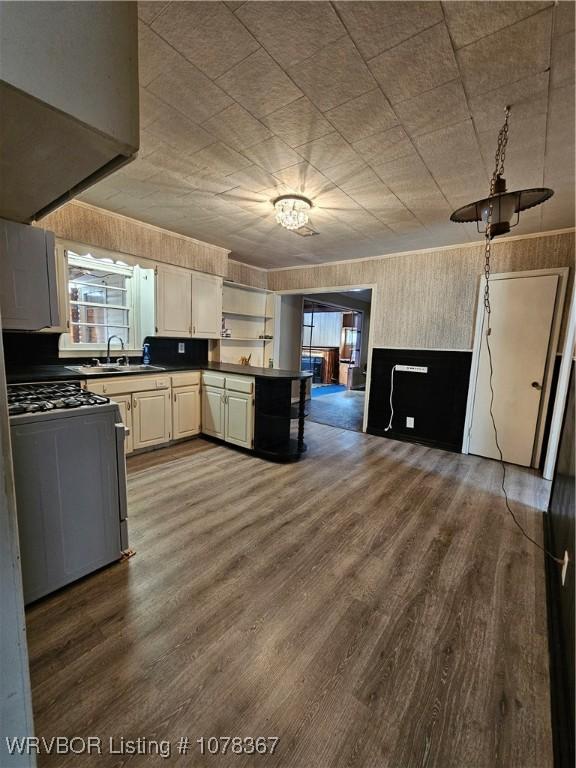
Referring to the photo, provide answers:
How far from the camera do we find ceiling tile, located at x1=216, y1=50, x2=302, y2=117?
1.43 meters

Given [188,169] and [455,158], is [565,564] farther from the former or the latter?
[188,169]

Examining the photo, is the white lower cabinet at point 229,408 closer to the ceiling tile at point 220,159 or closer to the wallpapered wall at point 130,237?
the wallpapered wall at point 130,237

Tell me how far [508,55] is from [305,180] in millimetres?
1355

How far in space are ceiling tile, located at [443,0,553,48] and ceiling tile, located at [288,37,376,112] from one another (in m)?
0.36

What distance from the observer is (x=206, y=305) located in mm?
4195

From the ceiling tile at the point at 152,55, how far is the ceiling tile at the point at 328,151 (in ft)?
2.81

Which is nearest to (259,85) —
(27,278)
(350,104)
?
(350,104)

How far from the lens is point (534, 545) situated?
2.13m

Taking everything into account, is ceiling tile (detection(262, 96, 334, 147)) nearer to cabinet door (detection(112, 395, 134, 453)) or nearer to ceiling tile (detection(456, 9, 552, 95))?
ceiling tile (detection(456, 9, 552, 95))

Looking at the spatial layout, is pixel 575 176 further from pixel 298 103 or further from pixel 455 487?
pixel 455 487

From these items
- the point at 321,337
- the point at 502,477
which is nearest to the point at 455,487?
the point at 502,477

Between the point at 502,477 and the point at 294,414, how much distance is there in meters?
2.21

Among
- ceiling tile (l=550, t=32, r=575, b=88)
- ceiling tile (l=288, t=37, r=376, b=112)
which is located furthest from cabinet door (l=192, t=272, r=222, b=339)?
ceiling tile (l=550, t=32, r=575, b=88)

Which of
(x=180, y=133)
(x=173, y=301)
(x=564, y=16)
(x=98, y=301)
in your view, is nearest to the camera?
(x=564, y=16)
